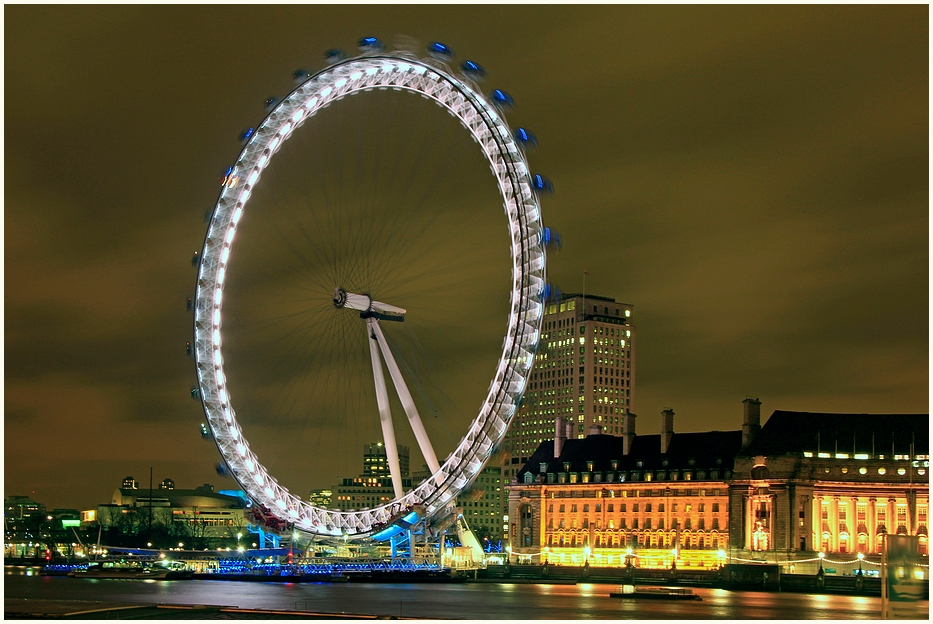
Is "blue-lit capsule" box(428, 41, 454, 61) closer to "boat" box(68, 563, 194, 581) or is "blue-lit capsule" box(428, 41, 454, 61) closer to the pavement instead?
the pavement

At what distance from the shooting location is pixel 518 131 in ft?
247

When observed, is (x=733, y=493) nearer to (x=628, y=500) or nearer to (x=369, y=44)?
(x=628, y=500)

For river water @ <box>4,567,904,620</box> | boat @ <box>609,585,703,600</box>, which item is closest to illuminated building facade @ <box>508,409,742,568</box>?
river water @ <box>4,567,904,620</box>

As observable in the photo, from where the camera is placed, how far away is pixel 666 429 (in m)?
130

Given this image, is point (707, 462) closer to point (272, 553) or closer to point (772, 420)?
point (772, 420)

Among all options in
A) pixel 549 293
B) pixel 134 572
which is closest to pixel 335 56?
pixel 549 293

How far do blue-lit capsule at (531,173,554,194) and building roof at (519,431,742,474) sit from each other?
53733mm

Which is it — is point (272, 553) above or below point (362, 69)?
below

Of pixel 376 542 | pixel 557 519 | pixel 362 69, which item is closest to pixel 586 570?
pixel 376 542

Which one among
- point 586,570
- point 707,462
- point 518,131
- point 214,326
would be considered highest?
point 518,131

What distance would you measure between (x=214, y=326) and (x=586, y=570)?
3979 cm

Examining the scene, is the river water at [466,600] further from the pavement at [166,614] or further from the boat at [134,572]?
the boat at [134,572]

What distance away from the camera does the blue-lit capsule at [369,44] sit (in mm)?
74625

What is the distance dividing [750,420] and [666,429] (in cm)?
1073
